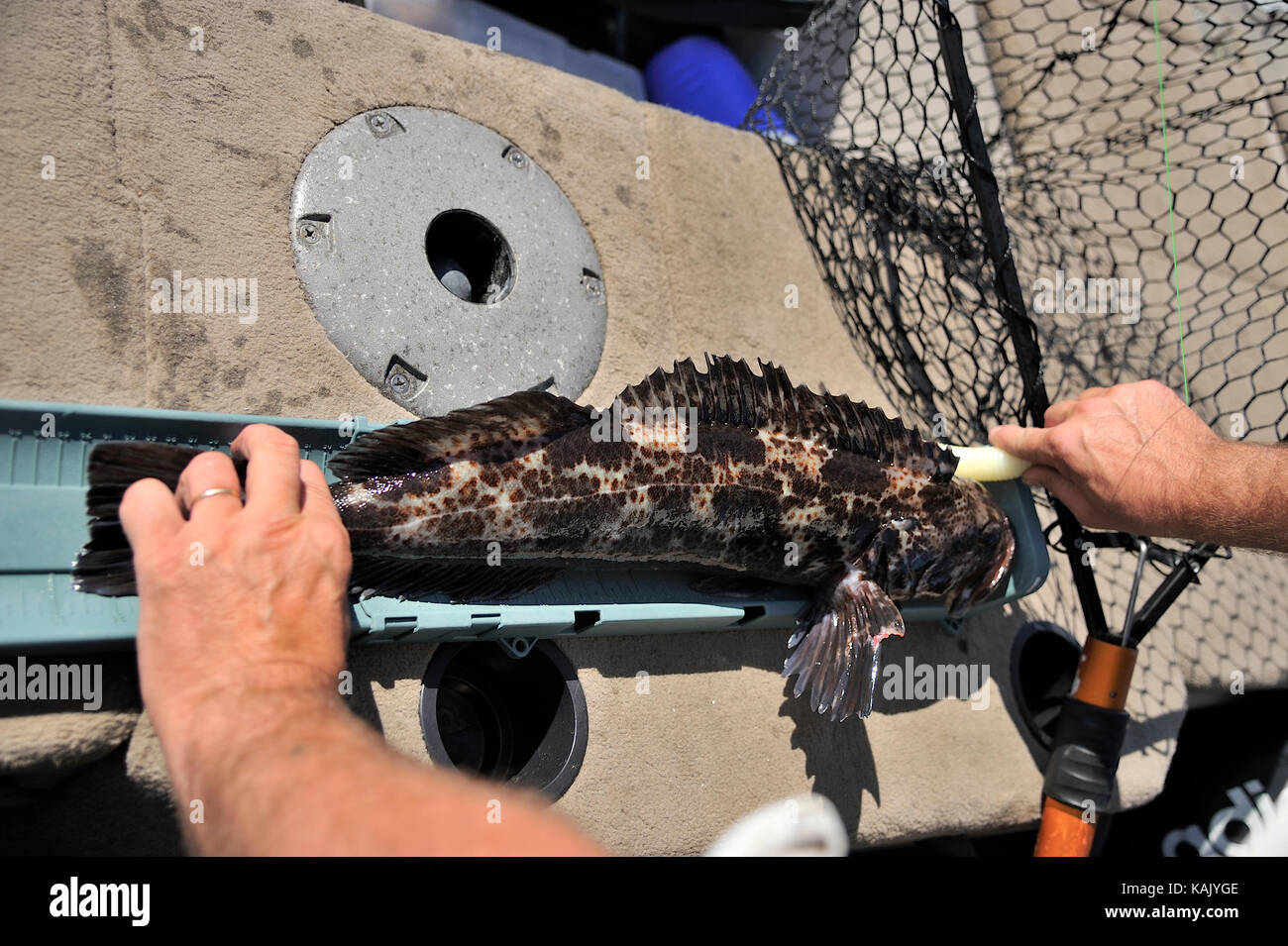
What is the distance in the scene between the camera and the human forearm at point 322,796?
128cm

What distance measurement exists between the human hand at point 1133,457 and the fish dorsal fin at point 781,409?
490 mm

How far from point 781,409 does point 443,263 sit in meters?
1.58

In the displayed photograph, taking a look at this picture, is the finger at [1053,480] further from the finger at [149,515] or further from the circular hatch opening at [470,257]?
the finger at [149,515]

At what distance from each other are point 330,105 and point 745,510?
7.39 feet

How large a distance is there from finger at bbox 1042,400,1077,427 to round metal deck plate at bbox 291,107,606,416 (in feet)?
6.03

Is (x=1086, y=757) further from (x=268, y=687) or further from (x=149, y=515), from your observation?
(x=149, y=515)

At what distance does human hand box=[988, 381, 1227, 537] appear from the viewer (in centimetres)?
278

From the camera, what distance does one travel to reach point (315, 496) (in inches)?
80.0

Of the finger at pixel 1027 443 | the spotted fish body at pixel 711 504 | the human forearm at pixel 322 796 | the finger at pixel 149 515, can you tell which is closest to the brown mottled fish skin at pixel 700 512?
the spotted fish body at pixel 711 504

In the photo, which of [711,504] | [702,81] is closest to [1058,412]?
[711,504]
